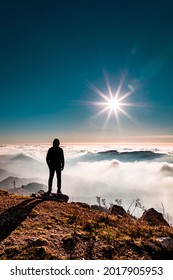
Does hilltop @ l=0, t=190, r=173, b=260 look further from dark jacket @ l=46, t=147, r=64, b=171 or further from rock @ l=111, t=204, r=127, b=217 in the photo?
dark jacket @ l=46, t=147, r=64, b=171

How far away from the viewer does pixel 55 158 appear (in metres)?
15.2

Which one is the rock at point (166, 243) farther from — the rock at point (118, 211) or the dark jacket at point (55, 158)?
the dark jacket at point (55, 158)

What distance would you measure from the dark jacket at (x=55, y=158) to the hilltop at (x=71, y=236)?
4.01 meters

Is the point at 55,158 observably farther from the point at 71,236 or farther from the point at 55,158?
the point at 71,236

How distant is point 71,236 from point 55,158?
7188mm

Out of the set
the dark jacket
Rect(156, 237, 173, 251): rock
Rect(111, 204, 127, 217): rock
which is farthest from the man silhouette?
Rect(156, 237, 173, 251): rock

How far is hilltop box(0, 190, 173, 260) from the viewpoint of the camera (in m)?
7.39

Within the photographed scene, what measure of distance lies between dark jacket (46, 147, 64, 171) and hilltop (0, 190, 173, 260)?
4.01 metres

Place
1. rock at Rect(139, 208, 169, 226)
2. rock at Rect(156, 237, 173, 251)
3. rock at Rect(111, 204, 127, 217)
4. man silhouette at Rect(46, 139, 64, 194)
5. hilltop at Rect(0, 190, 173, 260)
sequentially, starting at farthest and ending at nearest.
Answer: man silhouette at Rect(46, 139, 64, 194) < rock at Rect(111, 204, 127, 217) < rock at Rect(139, 208, 169, 226) < rock at Rect(156, 237, 173, 251) < hilltop at Rect(0, 190, 173, 260)

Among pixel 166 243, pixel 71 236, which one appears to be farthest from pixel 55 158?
pixel 166 243

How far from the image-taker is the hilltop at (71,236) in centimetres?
739
